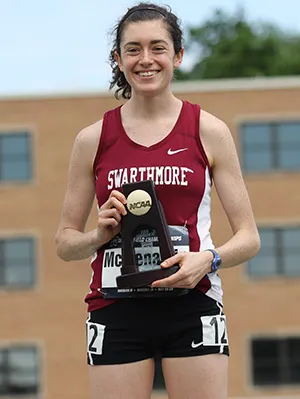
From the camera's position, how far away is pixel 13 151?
36.0 m

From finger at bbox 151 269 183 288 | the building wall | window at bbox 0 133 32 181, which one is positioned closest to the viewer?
finger at bbox 151 269 183 288

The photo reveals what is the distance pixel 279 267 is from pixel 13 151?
351 inches

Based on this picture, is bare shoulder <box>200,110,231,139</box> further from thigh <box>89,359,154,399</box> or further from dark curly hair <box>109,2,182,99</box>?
thigh <box>89,359,154,399</box>

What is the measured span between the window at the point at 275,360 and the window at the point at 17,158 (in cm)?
880

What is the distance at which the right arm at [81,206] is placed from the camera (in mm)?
3656

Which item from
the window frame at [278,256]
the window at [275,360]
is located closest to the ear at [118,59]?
the window frame at [278,256]

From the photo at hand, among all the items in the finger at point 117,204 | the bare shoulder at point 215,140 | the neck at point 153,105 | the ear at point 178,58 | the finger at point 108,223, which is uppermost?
the ear at point 178,58

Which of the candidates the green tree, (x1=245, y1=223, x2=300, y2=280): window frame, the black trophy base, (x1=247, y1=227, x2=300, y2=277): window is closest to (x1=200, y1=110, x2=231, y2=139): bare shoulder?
the black trophy base

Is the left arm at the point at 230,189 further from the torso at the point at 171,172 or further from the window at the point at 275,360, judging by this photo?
the window at the point at 275,360

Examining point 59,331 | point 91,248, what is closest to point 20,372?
point 59,331

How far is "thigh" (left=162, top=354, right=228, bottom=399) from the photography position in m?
3.52

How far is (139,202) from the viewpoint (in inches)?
136

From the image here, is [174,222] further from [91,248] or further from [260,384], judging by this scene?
[260,384]

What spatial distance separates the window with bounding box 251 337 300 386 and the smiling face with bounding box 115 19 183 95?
108 feet
